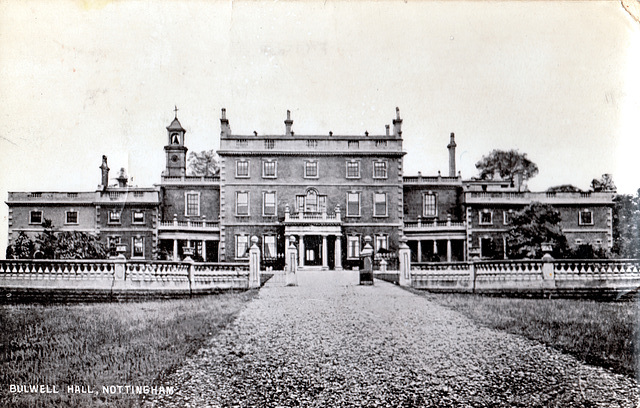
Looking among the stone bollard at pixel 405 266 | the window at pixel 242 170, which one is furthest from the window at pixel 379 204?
the stone bollard at pixel 405 266

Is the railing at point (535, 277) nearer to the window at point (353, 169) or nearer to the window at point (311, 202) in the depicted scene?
the window at point (353, 169)

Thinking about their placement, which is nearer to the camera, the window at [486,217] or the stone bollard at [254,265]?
the window at [486,217]

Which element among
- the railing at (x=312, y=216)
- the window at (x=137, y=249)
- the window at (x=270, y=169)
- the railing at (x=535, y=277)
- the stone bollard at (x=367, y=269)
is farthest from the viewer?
the railing at (x=312, y=216)

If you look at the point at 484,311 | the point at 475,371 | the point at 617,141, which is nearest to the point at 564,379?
the point at 475,371

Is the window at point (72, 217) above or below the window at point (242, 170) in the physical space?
below

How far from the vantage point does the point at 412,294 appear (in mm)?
6930

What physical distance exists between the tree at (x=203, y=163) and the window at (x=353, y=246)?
754 centimetres

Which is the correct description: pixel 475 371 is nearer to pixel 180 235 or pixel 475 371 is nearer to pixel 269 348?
pixel 269 348

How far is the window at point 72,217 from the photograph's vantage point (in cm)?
538

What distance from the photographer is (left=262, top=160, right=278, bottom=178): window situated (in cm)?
1266

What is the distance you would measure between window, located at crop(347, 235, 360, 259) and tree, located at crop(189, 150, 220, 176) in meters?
7.54

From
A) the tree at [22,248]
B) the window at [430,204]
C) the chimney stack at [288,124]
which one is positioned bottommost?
the tree at [22,248]

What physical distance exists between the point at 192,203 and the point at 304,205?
20.2 feet

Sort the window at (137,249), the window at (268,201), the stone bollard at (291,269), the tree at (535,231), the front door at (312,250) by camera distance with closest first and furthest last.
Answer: the tree at (535,231) → the window at (137,249) → the stone bollard at (291,269) → the window at (268,201) → the front door at (312,250)
